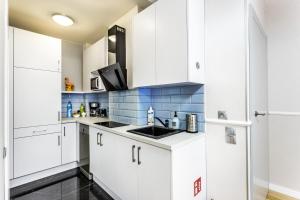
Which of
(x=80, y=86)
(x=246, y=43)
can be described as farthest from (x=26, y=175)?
(x=246, y=43)

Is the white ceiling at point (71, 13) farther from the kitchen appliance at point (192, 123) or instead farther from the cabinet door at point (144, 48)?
the kitchen appliance at point (192, 123)

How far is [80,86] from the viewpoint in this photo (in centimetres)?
333

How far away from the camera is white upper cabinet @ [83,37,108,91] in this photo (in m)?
2.52

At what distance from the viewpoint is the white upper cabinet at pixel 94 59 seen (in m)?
2.52

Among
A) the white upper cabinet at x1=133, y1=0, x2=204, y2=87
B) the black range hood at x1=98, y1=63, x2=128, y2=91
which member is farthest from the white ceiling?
the black range hood at x1=98, y1=63, x2=128, y2=91

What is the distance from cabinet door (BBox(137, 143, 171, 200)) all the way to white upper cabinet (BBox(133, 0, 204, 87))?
2.14 ft

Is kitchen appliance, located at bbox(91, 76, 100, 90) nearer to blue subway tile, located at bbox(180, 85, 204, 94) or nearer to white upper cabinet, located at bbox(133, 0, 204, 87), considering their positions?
white upper cabinet, located at bbox(133, 0, 204, 87)

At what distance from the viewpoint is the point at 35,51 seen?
2.25 m

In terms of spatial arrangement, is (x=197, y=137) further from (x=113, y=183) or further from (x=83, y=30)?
(x=83, y=30)

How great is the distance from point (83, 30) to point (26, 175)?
7.73ft

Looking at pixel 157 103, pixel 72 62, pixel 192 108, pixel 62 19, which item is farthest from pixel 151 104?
pixel 72 62

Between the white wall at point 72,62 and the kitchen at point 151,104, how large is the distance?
9.1 inches

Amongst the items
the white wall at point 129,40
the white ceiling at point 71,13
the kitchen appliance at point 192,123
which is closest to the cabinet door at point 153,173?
the kitchen appliance at point 192,123

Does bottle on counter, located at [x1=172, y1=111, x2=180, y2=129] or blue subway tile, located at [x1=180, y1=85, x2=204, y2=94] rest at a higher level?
blue subway tile, located at [x1=180, y1=85, x2=204, y2=94]
